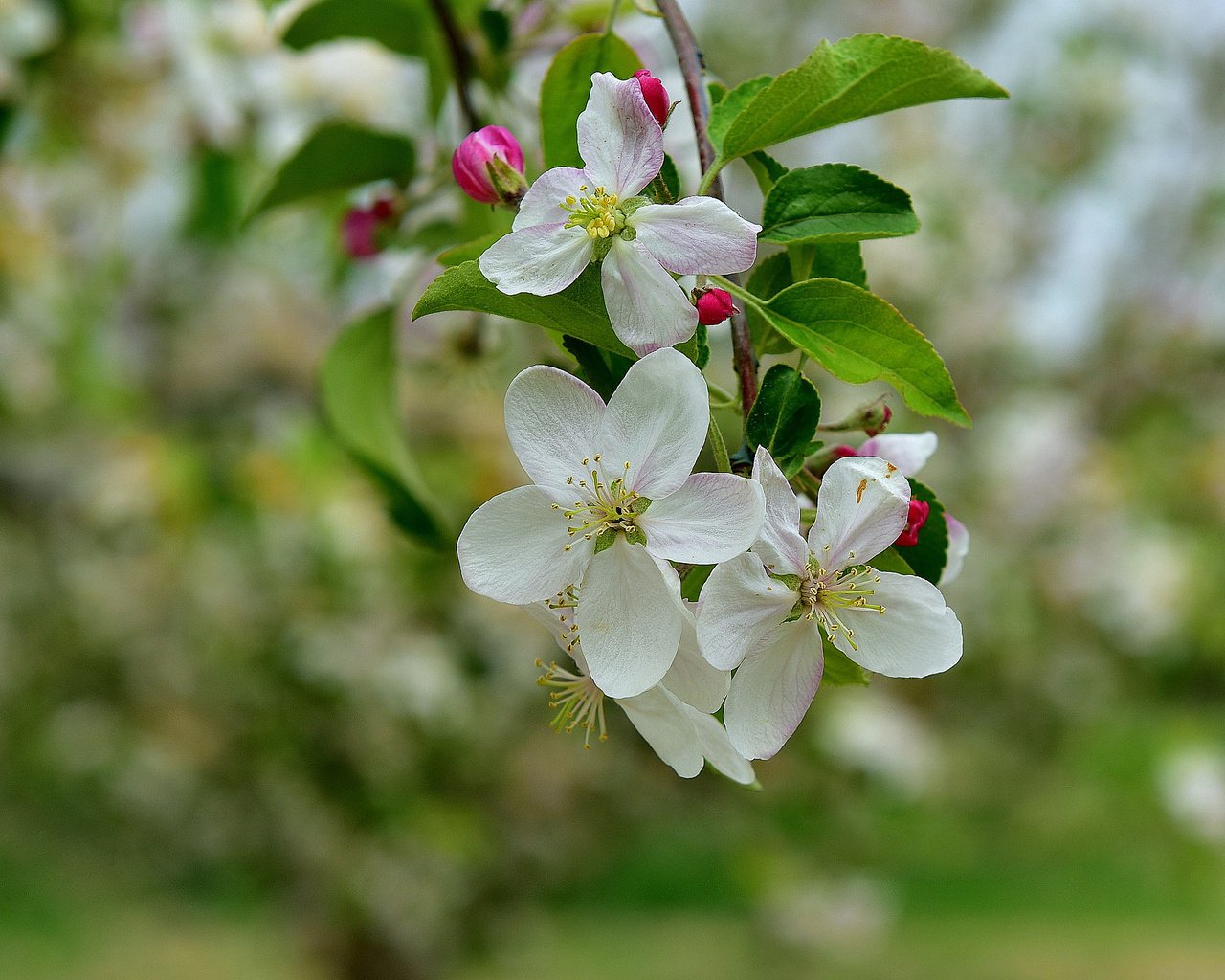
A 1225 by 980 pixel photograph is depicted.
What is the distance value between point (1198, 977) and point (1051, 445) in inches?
132

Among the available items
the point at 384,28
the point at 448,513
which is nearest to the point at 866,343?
the point at 384,28

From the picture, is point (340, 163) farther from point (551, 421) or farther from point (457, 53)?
point (551, 421)

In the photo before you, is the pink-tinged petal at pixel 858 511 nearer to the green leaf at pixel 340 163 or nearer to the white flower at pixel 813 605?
the white flower at pixel 813 605

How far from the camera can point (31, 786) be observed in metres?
4.80

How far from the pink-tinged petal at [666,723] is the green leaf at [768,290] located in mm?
144

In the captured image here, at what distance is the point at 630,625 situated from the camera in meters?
0.42

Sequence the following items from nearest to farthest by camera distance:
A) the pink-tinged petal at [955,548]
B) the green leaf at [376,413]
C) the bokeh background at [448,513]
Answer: the pink-tinged petal at [955,548]
the green leaf at [376,413]
the bokeh background at [448,513]


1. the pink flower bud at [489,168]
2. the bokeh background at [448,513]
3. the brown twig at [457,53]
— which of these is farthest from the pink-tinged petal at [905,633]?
the bokeh background at [448,513]

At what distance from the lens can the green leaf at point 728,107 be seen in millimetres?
466

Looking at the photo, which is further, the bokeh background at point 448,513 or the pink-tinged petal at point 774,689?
the bokeh background at point 448,513

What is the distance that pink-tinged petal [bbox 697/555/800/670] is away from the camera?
406 millimetres

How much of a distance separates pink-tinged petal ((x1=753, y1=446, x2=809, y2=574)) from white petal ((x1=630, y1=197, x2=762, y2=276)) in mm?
68

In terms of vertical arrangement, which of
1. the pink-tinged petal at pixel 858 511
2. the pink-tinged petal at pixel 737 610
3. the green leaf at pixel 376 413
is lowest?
the green leaf at pixel 376 413

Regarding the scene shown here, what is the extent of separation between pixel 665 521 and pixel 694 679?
60mm
